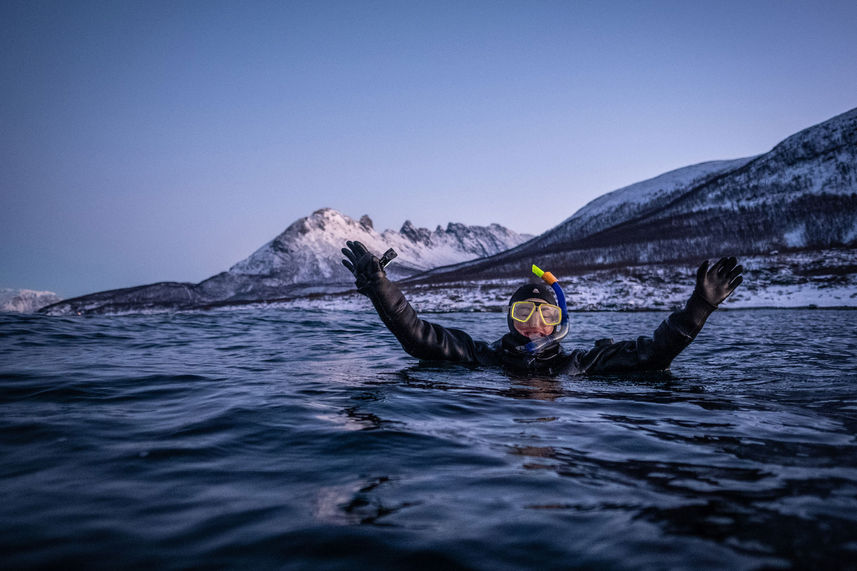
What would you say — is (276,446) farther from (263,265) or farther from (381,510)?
(263,265)

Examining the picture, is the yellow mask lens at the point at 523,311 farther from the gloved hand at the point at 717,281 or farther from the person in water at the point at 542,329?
the gloved hand at the point at 717,281

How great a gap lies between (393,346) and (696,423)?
812cm

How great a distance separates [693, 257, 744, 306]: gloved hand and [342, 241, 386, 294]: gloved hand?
3.87 m

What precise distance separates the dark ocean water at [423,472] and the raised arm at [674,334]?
45 centimetres

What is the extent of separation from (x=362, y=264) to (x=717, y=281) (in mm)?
4339

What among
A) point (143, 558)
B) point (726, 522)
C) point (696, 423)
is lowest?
point (696, 423)

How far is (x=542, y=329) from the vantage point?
21.1 ft

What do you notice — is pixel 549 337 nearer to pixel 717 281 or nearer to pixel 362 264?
pixel 717 281

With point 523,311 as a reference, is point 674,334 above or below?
below

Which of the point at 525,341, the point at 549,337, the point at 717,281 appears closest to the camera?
the point at 717,281

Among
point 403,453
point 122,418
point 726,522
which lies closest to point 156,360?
point 122,418

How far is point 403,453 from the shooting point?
323cm

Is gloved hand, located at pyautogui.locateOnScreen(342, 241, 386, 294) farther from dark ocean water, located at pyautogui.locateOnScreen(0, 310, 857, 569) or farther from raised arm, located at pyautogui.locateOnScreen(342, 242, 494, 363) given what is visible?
dark ocean water, located at pyautogui.locateOnScreen(0, 310, 857, 569)

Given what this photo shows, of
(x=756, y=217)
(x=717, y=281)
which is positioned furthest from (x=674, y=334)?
(x=756, y=217)
